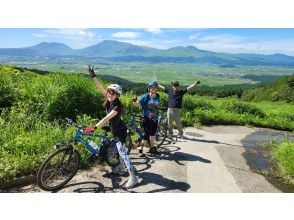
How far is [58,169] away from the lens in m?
7.61

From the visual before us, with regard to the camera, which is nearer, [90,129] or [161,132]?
[90,129]

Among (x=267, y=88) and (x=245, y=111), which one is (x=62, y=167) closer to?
(x=245, y=111)

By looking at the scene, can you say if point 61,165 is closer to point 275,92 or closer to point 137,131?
point 137,131


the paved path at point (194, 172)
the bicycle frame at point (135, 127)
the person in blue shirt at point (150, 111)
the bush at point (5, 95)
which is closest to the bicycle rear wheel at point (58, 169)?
the paved path at point (194, 172)

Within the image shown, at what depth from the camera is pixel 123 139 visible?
8516mm

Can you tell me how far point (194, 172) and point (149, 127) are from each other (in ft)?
7.18

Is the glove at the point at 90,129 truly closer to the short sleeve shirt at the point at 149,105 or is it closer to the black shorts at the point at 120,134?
Result: the black shorts at the point at 120,134

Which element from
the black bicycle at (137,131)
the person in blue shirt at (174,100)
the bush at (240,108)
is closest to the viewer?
the black bicycle at (137,131)

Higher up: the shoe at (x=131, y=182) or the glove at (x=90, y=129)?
the glove at (x=90, y=129)

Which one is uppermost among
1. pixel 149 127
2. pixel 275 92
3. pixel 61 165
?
pixel 61 165

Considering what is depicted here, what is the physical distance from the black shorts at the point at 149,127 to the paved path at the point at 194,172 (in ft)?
2.36

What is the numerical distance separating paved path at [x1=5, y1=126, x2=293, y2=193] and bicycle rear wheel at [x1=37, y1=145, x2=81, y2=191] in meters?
0.22

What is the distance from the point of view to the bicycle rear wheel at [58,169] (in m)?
7.28

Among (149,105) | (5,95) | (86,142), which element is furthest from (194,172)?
(5,95)
